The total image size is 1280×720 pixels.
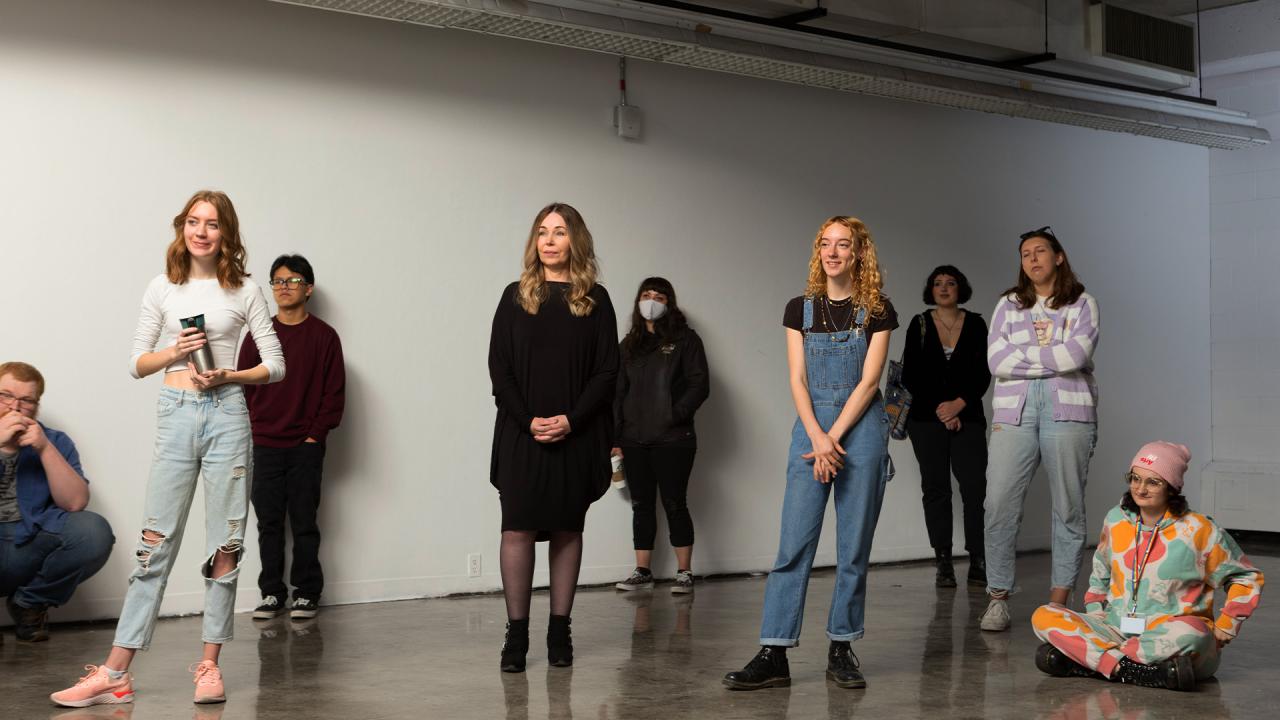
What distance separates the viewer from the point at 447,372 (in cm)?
627

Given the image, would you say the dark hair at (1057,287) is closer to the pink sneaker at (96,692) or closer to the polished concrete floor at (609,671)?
the polished concrete floor at (609,671)

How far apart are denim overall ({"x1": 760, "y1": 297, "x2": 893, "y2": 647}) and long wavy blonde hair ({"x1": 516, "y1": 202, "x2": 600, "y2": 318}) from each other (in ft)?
2.61

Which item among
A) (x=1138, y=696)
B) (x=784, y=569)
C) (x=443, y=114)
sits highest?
(x=443, y=114)

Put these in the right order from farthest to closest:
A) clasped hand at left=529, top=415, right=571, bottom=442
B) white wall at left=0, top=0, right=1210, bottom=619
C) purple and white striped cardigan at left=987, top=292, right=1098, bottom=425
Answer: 1. white wall at left=0, top=0, right=1210, bottom=619
2. purple and white striped cardigan at left=987, top=292, right=1098, bottom=425
3. clasped hand at left=529, top=415, right=571, bottom=442

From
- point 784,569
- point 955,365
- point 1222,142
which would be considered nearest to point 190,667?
point 784,569

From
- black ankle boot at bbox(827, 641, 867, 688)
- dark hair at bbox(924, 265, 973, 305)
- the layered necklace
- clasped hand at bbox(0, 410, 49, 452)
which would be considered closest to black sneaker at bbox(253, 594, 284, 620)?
clasped hand at bbox(0, 410, 49, 452)

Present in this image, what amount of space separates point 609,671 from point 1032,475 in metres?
1.83

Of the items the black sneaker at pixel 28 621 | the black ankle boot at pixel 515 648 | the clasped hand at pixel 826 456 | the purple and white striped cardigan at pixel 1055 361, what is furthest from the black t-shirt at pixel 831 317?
the black sneaker at pixel 28 621

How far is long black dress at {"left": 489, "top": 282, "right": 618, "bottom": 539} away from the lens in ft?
14.0

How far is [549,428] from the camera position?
4.22m

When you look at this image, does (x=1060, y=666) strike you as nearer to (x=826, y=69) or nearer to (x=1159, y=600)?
(x=1159, y=600)

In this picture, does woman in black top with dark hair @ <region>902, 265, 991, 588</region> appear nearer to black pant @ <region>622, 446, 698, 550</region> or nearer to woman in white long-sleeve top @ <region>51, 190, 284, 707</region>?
black pant @ <region>622, 446, 698, 550</region>

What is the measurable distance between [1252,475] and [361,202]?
6.62 meters

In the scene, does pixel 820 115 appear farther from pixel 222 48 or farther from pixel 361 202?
pixel 222 48
